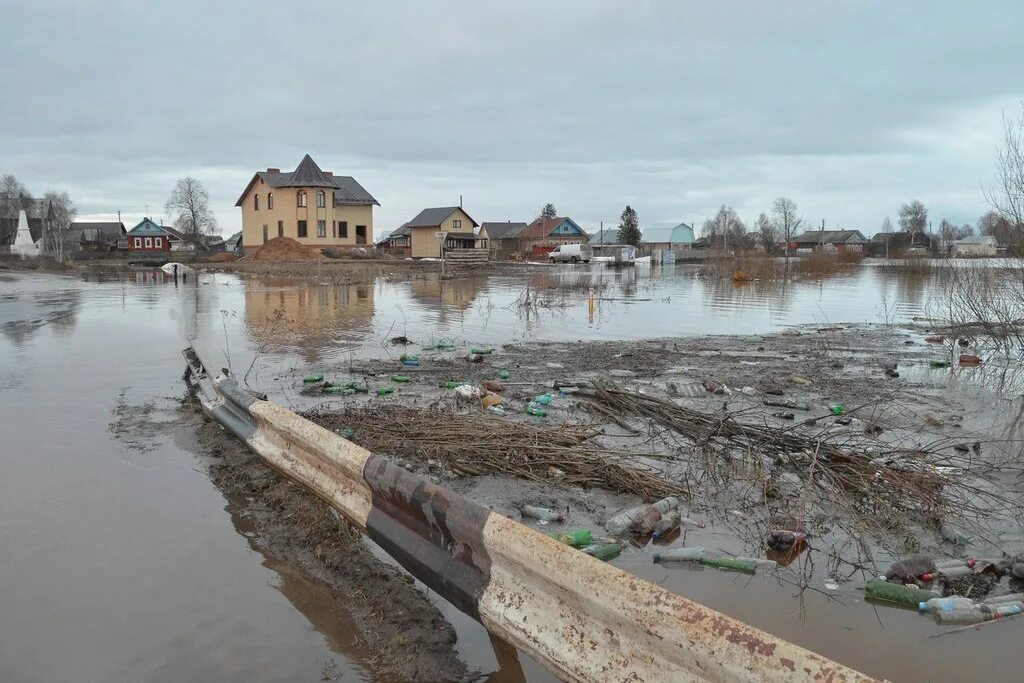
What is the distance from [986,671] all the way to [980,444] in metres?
4.75

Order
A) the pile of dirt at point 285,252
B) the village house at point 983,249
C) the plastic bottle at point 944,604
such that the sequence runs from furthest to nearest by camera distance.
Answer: the pile of dirt at point 285,252
the village house at point 983,249
the plastic bottle at point 944,604

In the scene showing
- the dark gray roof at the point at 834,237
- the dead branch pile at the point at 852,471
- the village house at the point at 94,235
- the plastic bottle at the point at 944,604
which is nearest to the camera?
the plastic bottle at the point at 944,604

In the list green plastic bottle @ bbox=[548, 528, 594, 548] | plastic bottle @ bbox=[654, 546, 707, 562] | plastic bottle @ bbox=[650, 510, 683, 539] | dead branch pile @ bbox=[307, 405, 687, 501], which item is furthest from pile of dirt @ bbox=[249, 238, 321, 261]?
plastic bottle @ bbox=[654, 546, 707, 562]

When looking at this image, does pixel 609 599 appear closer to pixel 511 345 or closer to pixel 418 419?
pixel 418 419

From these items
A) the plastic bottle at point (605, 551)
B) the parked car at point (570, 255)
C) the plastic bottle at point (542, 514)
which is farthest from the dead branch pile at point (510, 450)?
the parked car at point (570, 255)

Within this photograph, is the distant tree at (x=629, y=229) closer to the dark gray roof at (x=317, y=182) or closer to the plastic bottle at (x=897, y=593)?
the dark gray roof at (x=317, y=182)

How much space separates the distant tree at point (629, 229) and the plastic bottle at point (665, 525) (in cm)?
10790

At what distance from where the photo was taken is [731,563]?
15.0 feet

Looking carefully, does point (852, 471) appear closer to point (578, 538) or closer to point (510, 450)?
point (578, 538)

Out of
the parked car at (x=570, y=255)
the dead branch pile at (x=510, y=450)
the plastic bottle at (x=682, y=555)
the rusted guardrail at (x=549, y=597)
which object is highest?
the parked car at (x=570, y=255)

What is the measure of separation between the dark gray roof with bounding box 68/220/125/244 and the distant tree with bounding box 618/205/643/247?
226 feet

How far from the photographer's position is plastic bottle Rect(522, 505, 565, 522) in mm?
5270

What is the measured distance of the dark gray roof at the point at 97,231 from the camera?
9556 cm

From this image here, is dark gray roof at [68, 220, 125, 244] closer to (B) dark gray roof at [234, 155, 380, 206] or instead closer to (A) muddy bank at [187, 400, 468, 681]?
(B) dark gray roof at [234, 155, 380, 206]
